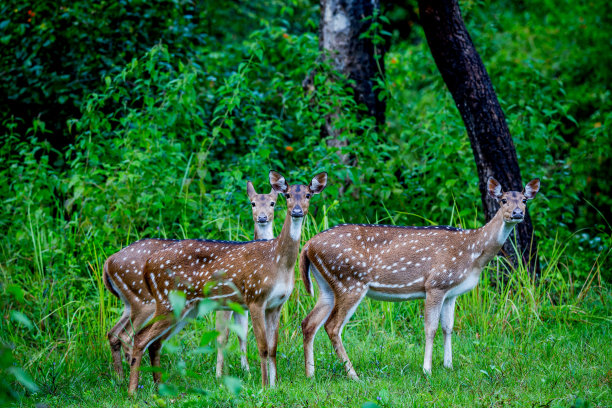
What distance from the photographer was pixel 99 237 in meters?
8.42

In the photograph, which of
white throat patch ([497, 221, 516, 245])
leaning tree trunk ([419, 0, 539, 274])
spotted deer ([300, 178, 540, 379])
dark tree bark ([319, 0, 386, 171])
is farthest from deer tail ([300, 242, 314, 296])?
dark tree bark ([319, 0, 386, 171])

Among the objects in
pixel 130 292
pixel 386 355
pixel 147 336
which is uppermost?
pixel 130 292

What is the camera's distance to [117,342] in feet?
21.7

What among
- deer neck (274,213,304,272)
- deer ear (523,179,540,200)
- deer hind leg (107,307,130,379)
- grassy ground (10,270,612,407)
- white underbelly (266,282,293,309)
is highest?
deer ear (523,179,540,200)

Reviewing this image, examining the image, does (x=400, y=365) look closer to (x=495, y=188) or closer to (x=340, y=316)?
(x=340, y=316)

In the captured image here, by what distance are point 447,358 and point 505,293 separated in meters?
1.75

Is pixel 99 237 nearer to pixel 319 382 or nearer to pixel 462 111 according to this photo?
pixel 319 382

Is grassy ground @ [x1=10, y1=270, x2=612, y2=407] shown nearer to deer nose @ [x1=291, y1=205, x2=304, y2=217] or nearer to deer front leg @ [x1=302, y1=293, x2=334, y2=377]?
deer front leg @ [x1=302, y1=293, x2=334, y2=377]

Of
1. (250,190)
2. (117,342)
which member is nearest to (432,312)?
(250,190)

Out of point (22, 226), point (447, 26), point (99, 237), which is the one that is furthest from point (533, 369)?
point (22, 226)

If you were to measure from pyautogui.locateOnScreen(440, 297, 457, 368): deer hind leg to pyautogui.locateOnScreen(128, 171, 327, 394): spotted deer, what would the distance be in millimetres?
1658

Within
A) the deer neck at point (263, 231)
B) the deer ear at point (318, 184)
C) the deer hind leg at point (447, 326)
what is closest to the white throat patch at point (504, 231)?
the deer hind leg at point (447, 326)

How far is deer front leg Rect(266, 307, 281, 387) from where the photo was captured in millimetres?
6109

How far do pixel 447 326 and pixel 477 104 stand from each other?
10.2ft
